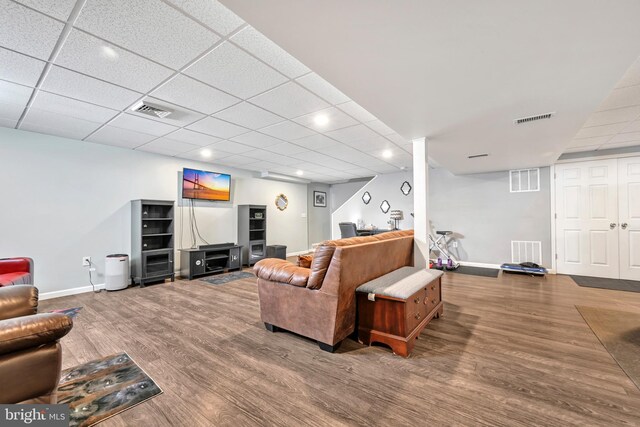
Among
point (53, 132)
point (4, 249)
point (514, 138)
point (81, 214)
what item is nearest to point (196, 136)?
point (53, 132)

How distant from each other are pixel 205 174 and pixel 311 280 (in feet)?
15.0

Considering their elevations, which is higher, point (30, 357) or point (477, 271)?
point (30, 357)

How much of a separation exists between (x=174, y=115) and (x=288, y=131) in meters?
1.51

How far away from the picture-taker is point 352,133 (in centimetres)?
399

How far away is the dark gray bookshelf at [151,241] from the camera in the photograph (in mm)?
4590

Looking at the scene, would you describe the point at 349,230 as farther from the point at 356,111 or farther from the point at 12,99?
the point at 12,99

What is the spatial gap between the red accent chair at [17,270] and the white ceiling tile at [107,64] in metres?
2.67

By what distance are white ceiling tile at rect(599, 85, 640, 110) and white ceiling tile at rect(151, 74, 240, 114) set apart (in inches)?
158

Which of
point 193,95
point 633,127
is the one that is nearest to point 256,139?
point 193,95

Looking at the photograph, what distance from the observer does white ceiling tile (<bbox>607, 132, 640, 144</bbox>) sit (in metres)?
3.96

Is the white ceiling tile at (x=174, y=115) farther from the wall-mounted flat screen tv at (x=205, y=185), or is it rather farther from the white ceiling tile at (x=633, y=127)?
the white ceiling tile at (x=633, y=127)

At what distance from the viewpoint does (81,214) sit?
4.29 meters

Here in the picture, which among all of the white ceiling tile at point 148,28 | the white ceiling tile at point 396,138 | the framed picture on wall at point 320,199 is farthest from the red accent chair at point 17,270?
the framed picture on wall at point 320,199

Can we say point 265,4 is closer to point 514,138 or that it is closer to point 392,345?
point 392,345
